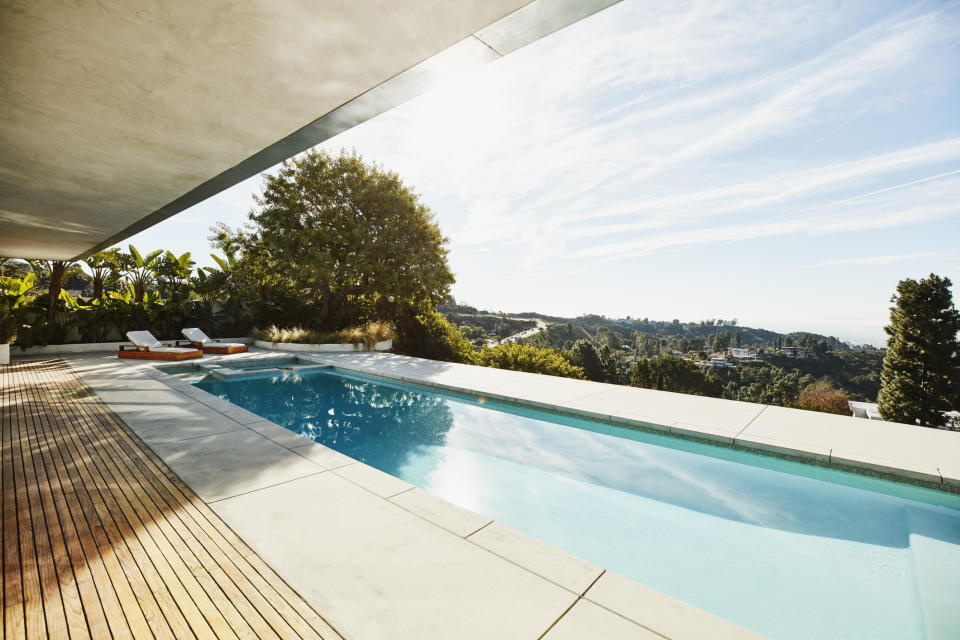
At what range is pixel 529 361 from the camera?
40.9 feet

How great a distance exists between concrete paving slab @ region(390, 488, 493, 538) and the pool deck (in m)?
0.01

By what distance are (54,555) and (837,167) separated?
67.6 feet

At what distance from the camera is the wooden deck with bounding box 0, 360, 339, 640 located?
185cm

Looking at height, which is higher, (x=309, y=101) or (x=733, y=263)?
(x=733, y=263)

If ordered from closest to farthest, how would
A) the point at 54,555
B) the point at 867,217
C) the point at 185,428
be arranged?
the point at 54,555, the point at 185,428, the point at 867,217

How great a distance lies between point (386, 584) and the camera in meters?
2.21

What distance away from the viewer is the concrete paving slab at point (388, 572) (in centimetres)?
194

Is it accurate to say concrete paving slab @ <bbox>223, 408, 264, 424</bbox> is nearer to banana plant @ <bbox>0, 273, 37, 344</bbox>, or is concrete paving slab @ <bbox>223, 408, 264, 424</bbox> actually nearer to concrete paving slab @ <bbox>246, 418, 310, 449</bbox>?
concrete paving slab @ <bbox>246, 418, 310, 449</bbox>

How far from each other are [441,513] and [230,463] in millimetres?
2242

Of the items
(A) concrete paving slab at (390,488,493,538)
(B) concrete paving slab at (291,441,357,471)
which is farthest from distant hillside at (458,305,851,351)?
(A) concrete paving slab at (390,488,493,538)

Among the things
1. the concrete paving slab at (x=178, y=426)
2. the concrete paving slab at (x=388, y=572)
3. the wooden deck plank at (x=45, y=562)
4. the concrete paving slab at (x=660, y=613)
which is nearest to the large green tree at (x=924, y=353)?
the concrete paving slab at (x=660, y=613)

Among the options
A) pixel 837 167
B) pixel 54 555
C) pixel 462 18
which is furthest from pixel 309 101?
pixel 837 167

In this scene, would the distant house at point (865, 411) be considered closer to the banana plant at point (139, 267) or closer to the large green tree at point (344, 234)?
the large green tree at point (344, 234)

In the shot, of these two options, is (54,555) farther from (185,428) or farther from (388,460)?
(388,460)
